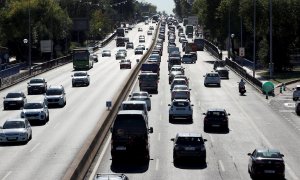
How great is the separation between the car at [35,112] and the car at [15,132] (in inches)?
279

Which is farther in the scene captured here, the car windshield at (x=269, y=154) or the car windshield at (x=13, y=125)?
the car windshield at (x=13, y=125)

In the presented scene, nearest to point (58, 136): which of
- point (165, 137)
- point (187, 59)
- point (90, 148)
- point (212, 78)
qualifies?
point (165, 137)

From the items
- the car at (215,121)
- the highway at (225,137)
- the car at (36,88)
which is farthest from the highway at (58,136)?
the car at (215,121)

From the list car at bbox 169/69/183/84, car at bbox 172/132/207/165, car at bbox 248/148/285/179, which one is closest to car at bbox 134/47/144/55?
car at bbox 169/69/183/84

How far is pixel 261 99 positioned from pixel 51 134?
28216 millimetres

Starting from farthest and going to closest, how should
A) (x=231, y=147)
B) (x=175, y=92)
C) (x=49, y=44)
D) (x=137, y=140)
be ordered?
(x=49, y=44) → (x=175, y=92) → (x=231, y=147) → (x=137, y=140)

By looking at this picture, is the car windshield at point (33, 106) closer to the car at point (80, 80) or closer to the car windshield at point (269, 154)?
the car windshield at point (269, 154)

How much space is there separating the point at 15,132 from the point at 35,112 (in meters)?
8.73

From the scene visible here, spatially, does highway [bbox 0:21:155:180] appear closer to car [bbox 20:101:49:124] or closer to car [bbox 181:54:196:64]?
car [bbox 20:101:49:124]

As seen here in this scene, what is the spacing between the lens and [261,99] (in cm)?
6769

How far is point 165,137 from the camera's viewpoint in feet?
145

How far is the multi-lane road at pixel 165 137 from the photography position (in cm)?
3288

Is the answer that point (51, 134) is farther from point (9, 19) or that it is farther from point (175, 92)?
point (9, 19)

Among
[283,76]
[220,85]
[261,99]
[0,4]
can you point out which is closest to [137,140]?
[261,99]
